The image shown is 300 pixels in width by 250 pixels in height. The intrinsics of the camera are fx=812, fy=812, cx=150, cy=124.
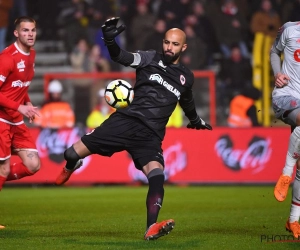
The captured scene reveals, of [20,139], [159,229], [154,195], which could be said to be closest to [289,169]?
[154,195]

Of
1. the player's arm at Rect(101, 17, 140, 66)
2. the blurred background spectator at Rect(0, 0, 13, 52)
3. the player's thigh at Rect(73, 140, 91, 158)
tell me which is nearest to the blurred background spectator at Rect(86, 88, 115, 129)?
the blurred background spectator at Rect(0, 0, 13, 52)

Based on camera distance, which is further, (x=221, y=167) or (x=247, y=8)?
(x=247, y=8)

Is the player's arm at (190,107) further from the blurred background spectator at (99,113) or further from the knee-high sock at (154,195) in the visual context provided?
the blurred background spectator at (99,113)

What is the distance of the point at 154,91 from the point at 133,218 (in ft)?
8.78

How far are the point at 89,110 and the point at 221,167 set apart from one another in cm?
362

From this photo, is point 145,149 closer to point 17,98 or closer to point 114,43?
point 114,43

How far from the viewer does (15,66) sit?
9.85 metres

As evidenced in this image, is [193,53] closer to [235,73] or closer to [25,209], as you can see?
[235,73]

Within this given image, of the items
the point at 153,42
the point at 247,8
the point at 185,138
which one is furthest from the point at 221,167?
the point at 247,8

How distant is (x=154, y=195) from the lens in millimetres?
8453

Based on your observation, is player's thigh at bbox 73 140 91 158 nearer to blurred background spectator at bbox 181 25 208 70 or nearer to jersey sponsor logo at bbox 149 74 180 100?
jersey sponsor logo at bbox 149 74 180 100

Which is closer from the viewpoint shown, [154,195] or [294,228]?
[154,195]

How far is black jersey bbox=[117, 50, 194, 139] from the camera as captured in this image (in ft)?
29.0

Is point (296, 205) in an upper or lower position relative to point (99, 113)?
lower
